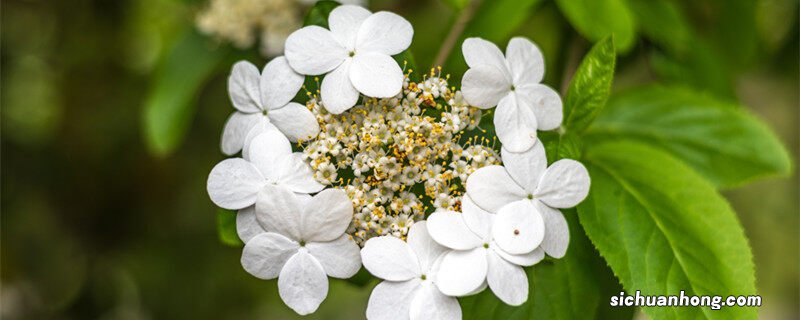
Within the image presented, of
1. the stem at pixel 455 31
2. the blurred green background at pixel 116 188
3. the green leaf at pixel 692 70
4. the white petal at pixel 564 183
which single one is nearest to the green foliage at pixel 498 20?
the stem at pixel 455 31

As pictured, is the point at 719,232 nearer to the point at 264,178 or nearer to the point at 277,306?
the point at 264,178

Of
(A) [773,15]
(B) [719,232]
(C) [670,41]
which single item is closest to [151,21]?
(C) [670,41]

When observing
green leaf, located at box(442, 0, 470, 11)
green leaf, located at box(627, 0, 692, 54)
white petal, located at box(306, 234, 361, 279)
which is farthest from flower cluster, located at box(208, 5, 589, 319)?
green leaf, located at box(627, 0, 692, 54)

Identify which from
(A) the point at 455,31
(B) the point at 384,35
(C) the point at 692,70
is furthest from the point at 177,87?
(C) the point at 692,70

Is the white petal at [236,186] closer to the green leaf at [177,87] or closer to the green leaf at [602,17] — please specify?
the green leaf at [602,17]

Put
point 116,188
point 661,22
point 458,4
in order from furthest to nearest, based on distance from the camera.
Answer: point 116,188 → point 661,22 → point 458,4

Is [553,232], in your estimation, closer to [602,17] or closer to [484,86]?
[484,86]
